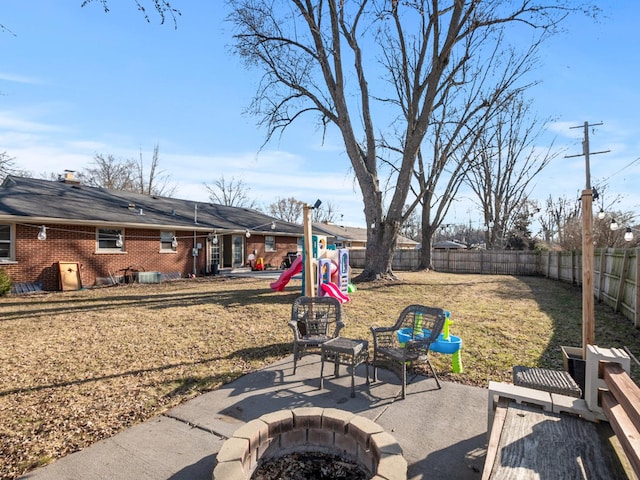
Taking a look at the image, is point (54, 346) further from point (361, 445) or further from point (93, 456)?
point (361, 445)

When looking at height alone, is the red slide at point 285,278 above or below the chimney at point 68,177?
below

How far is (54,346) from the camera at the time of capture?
5.75 meters

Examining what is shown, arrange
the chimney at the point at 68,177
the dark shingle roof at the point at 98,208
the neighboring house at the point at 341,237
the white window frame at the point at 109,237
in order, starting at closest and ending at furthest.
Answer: the dark shingle roof at the point at 98,208 < the white window frame at the point at 109,237 < the chimney at the point at 68,177 < the neighboring house at the point at 341,237

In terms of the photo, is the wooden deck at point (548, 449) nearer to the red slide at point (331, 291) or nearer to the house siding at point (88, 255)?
the red slide at point (331, 291)

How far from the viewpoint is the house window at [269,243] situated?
22344 millimetres

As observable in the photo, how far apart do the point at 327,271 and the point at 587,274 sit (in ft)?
24.3

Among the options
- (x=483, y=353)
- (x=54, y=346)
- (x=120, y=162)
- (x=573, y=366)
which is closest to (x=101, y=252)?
(x=54, y=346)

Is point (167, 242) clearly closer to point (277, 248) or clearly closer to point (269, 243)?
point (269, 243)

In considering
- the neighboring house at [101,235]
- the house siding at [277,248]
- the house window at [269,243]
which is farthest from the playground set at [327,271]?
the house window at [269,243]

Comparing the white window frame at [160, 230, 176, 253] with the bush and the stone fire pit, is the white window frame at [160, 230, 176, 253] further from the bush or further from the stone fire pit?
the stone fire pit

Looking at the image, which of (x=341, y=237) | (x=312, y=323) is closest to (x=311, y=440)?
(x=312, y=323)

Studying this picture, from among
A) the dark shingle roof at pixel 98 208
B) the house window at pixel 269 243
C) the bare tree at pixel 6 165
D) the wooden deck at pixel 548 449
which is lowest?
the wooden deck at pixel 548 449

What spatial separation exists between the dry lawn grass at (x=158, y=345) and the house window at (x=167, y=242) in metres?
4.68

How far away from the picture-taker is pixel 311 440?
2625 mm
